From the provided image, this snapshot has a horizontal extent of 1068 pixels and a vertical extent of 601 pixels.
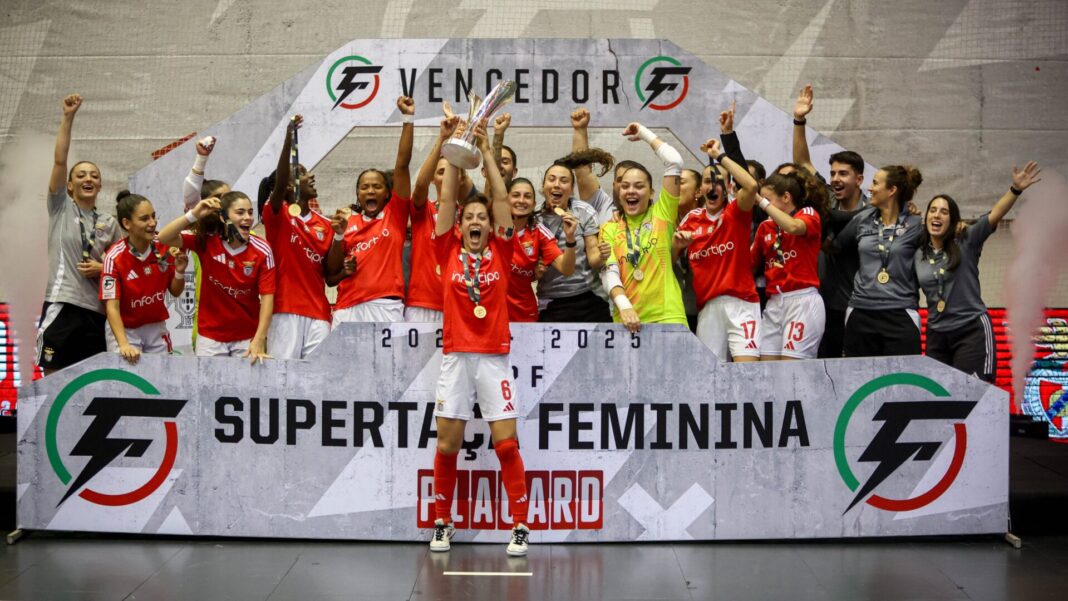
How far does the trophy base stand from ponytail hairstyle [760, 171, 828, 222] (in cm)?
189

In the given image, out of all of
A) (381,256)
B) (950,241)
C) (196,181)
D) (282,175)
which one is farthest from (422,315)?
(950,241)

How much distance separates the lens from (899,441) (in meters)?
5.68

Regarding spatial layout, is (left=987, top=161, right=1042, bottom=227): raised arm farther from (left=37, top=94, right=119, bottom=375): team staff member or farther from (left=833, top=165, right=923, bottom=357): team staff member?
(left=37, top=94, right=119, bottom=375): team staff member

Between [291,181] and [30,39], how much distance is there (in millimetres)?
6576

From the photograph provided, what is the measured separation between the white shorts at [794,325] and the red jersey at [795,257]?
6 cm

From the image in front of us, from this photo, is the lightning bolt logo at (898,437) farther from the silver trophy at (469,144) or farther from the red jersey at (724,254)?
the silver trophy at (469,144)

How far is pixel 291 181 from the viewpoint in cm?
625

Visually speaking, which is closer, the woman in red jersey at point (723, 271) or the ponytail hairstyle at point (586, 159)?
the woman in red jersey at point (723, 271)

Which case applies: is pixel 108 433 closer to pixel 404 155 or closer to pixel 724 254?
pixel 404 155

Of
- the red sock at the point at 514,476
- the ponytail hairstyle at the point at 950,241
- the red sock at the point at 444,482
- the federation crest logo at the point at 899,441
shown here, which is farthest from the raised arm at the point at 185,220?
the ponytail hairstyle at the point at 950,241

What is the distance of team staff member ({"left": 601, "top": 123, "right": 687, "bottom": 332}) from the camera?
19.3 ft

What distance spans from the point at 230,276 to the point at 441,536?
6.06ft

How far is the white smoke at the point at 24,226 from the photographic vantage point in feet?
34.9

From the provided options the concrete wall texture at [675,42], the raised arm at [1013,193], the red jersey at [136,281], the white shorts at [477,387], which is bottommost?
the white shorts at [477,387]
